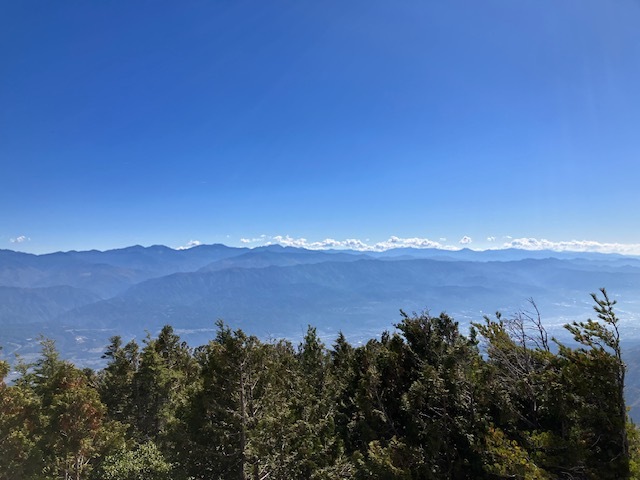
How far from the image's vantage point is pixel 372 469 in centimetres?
1389

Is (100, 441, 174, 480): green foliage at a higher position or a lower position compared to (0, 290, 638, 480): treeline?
lower

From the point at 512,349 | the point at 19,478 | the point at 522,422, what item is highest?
the point at 512,349

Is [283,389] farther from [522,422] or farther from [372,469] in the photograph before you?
[522,422]

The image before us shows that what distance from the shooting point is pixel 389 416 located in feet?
54.3

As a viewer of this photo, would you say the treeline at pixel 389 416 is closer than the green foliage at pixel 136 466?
Yes

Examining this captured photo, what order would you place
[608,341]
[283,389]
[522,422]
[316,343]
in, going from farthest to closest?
[316,343], [283,389], [522,422], [608,341]

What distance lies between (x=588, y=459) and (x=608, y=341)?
3574 millimetres

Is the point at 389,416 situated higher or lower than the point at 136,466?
higher

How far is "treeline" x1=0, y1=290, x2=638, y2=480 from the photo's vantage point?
1016 cm

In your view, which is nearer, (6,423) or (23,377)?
(6,423)

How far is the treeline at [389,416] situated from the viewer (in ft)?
33.3

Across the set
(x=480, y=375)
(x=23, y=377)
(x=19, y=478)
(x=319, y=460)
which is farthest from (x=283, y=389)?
(x=23, y=377)

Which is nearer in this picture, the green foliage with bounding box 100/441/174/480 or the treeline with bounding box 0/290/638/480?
the treeline with bounding box 0/290/638/480

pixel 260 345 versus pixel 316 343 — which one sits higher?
pixel 260 345
